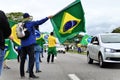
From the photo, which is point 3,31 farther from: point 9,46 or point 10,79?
point 9,46

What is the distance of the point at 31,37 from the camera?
12.2 m

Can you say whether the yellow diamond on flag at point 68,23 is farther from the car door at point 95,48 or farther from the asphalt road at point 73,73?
the car door at point 95,48

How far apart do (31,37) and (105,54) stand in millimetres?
5570

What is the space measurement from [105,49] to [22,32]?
597cm

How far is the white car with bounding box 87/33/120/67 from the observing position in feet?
55.7

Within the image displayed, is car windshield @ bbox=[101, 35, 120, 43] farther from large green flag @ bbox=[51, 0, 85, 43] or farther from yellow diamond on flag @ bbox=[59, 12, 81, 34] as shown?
yellow diamond on flag @ bbox=[59, 12, 81, 34]

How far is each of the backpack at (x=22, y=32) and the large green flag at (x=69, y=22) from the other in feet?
6.44

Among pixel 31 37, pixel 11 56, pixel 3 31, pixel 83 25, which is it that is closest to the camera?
pixel 3 31

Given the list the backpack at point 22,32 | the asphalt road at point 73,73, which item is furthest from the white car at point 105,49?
the backpack at point 22,32

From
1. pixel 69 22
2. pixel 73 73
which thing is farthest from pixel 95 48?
pixel 69 22

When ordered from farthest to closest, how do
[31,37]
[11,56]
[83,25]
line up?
[11,56] → [83,25] → [31,37]

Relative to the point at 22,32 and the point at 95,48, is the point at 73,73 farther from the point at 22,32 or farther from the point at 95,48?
the point at 95,48

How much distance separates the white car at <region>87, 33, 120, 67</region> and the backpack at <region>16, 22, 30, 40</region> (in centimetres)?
570

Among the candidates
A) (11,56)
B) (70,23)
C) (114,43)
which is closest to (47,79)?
(70,23)
